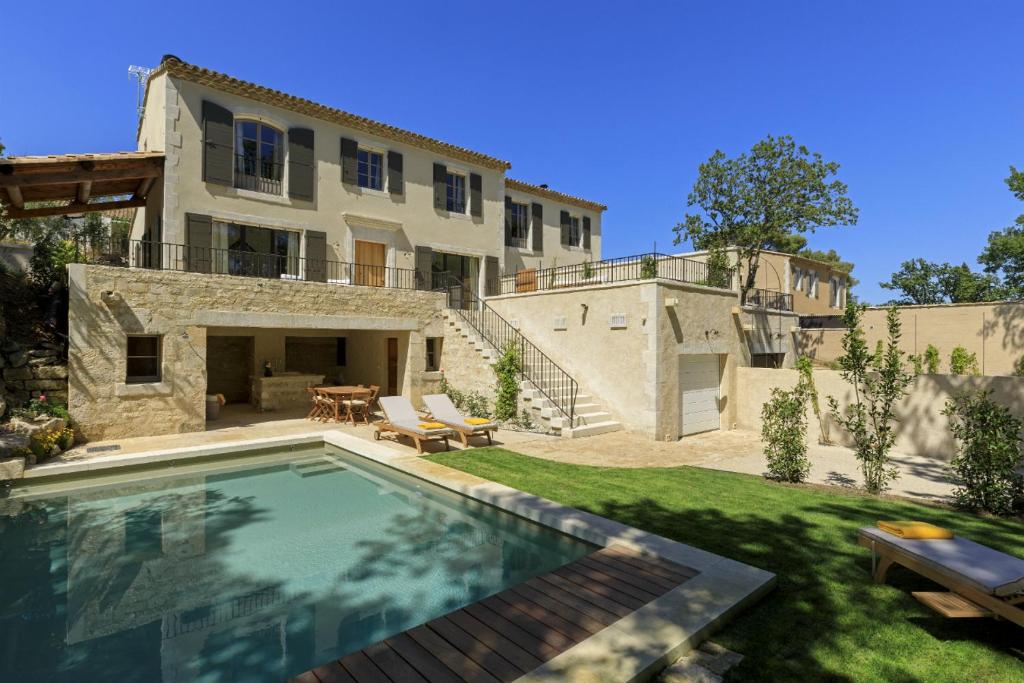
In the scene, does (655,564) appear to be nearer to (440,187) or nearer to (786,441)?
(786,441)

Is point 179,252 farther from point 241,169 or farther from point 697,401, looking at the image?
point 697,401

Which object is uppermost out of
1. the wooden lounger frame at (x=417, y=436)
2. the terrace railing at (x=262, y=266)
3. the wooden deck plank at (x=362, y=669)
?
the terrace railing at (x=262, y=266)

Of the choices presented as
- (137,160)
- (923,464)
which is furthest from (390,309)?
(923,464)

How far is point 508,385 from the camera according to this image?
13.3 m

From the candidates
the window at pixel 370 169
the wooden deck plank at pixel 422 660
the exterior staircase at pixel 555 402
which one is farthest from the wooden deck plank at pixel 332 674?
the window at pixel 370 169

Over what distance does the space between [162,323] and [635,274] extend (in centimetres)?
1418

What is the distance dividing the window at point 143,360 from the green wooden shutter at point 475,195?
1220 cm

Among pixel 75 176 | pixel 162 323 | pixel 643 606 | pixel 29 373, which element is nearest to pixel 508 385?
pixel 162 323

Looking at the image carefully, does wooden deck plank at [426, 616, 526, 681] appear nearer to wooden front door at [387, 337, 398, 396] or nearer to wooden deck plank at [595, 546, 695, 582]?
wooden deck plank at [595, 546, 695, 582]

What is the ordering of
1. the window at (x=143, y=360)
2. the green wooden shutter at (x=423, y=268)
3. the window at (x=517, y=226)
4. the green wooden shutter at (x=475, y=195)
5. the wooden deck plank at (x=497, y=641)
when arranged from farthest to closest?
the window at (x=517, y=226)
the green wooden shutter at (x=475, y=195)
the green wooden shutter at (x=423, y=268)
the window at (x=143, y=360)
the wooden deck plank at (x=497, y=641)

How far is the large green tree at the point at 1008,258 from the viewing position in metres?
32.1

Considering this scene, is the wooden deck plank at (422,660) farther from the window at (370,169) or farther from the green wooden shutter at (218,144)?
the window at (370,169)

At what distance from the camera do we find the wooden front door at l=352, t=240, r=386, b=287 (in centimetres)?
1734

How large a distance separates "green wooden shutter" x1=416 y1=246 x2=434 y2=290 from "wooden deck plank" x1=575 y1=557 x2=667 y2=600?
47.4 ft
